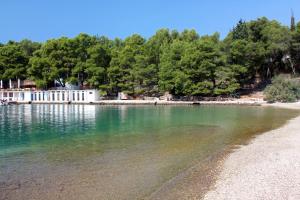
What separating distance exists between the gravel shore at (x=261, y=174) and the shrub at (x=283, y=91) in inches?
1818

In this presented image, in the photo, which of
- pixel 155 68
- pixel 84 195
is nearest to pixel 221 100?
pixel 155 68

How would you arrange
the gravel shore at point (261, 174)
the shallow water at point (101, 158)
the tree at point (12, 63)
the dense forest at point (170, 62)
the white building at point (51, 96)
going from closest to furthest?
the gravel shore at point (261, 174)
the shallow water at point (101, 158)
the dense forest at point (170, 62)
the white building at point (51, 96)
the tree at point (12, 63)

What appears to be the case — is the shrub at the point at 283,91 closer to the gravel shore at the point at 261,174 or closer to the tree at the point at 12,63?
the gravel shore at the point at 261,174

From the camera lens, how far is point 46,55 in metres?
89.4

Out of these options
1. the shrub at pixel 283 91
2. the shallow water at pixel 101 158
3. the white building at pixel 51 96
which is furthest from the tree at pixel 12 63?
the shallow water at pixel 101 158

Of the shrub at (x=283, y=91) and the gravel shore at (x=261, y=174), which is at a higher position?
the shrub at (x=283, y=91)

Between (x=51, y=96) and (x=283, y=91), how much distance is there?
164 ft

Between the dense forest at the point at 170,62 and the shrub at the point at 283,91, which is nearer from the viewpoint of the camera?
the shrub at the point at 283,91

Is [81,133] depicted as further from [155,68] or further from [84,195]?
[155,68]

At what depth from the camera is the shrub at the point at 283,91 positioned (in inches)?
2579

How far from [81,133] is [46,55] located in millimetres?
63476

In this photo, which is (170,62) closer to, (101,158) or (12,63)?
(12,63)

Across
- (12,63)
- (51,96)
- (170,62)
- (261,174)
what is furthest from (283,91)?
(12,63)

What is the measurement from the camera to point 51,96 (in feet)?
292
